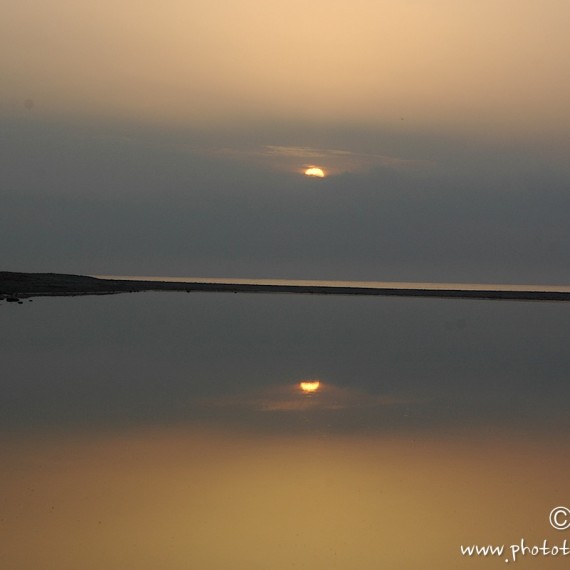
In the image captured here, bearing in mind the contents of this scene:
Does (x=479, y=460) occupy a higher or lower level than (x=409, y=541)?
higher

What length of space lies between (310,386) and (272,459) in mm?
7504

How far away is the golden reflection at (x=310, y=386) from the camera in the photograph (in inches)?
748

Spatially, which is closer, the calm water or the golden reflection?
the calm water

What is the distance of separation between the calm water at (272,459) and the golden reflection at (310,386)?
21 cm

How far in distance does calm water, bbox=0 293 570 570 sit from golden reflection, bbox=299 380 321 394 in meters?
0.21

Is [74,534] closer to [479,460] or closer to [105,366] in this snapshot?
[479,460]

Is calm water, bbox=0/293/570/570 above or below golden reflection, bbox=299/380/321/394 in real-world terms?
below

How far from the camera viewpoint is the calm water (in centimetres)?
880

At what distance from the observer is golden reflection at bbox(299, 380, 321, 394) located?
62.4 feet

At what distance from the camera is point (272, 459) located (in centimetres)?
1221

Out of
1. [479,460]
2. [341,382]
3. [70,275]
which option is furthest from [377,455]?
[70,275]

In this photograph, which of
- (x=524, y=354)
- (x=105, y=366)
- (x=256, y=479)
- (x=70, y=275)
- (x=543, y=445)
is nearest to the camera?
(x=256, y=479)

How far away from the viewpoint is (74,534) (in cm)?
888

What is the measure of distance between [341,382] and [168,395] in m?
4.14
